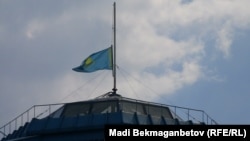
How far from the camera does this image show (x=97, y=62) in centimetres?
7844

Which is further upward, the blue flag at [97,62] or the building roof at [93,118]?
the blue flag at [97,62]

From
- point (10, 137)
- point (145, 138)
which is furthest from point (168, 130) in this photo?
point (10, 137)

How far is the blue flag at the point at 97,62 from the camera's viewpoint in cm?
7812

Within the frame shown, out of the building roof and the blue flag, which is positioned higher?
the blue flag

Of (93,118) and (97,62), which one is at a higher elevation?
(97,62)

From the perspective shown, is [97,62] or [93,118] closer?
[93,118]

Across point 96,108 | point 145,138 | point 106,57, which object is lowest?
point 145,138

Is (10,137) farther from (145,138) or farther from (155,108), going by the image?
(145,138)

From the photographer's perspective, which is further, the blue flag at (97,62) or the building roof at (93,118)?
the blue flag at (97,62)

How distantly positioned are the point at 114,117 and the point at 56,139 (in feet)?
16.1

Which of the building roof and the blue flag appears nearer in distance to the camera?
the building roof

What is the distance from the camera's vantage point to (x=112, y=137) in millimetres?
47594

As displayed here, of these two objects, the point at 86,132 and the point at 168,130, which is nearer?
the point at 168,130

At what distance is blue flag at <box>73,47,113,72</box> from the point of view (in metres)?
78.1
